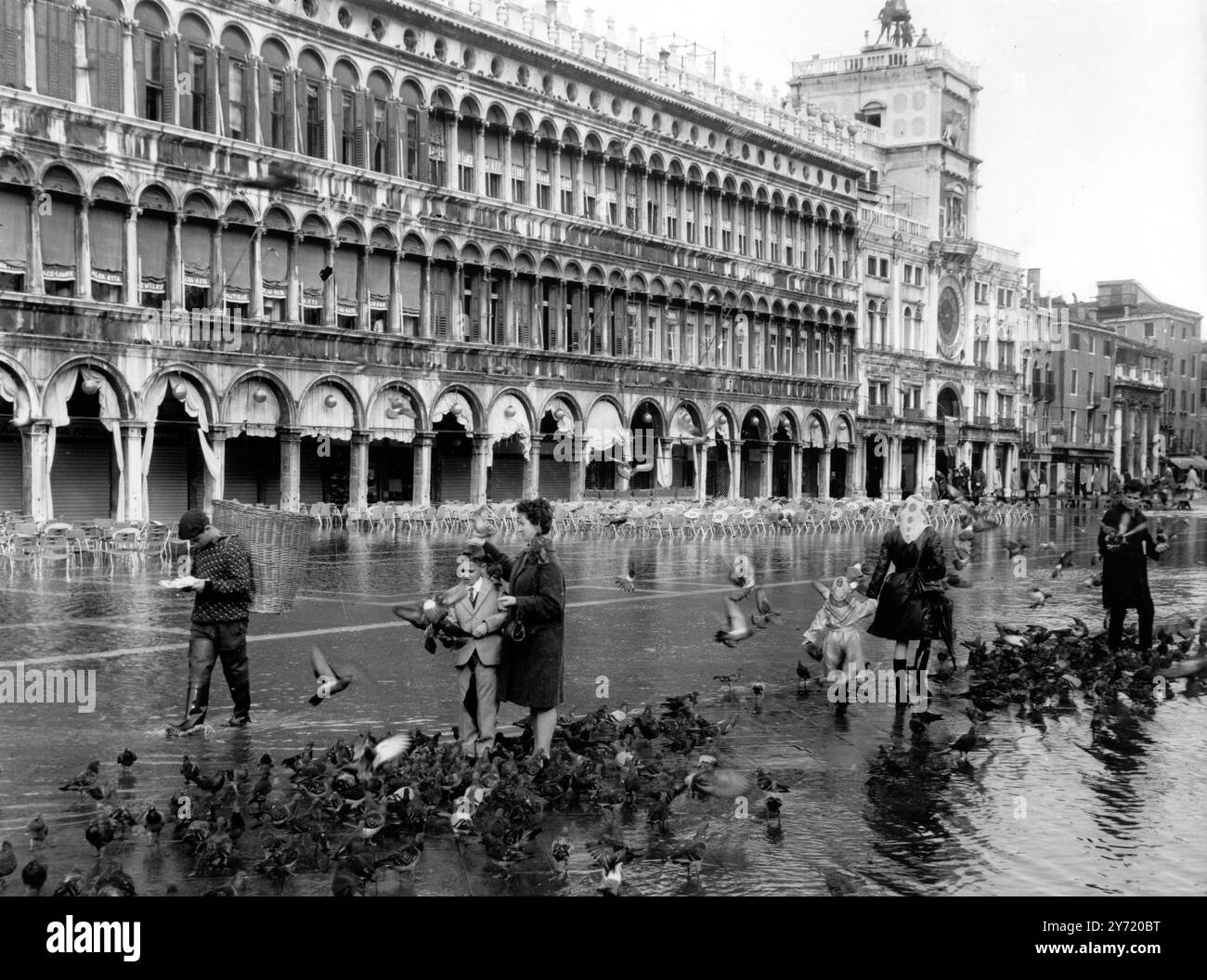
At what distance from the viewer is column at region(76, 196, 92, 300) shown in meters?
30.2

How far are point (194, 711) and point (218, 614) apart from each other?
2.27ft

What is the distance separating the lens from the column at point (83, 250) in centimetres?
3022

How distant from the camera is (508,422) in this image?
1660 inches

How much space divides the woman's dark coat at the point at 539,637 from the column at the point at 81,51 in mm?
25215

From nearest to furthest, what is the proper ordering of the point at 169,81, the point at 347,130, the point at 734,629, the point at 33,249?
the point at 734,629 → the point at 33,249 → the point at 169,81 → the point at 347,130

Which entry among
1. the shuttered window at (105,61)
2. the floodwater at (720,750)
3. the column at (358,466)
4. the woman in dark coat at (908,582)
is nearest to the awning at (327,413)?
the column at (358,466)

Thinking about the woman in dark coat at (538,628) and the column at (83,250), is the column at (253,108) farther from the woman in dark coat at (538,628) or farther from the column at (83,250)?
the woman in dark coat at (538,628)

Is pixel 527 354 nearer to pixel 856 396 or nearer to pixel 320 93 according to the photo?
pixel 320 93

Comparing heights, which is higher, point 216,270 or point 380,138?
point 380,138

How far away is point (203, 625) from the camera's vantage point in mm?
10016

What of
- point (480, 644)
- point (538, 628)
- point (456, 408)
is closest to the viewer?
point (538, 628)

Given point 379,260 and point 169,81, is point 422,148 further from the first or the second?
point 169,81

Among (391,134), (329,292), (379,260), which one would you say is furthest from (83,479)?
(391,134)

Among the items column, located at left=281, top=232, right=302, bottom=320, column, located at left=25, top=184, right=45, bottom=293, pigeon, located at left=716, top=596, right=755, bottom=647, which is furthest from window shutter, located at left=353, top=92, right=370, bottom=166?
pigeon, located at left=716, top=596, right=755, bottom=647
